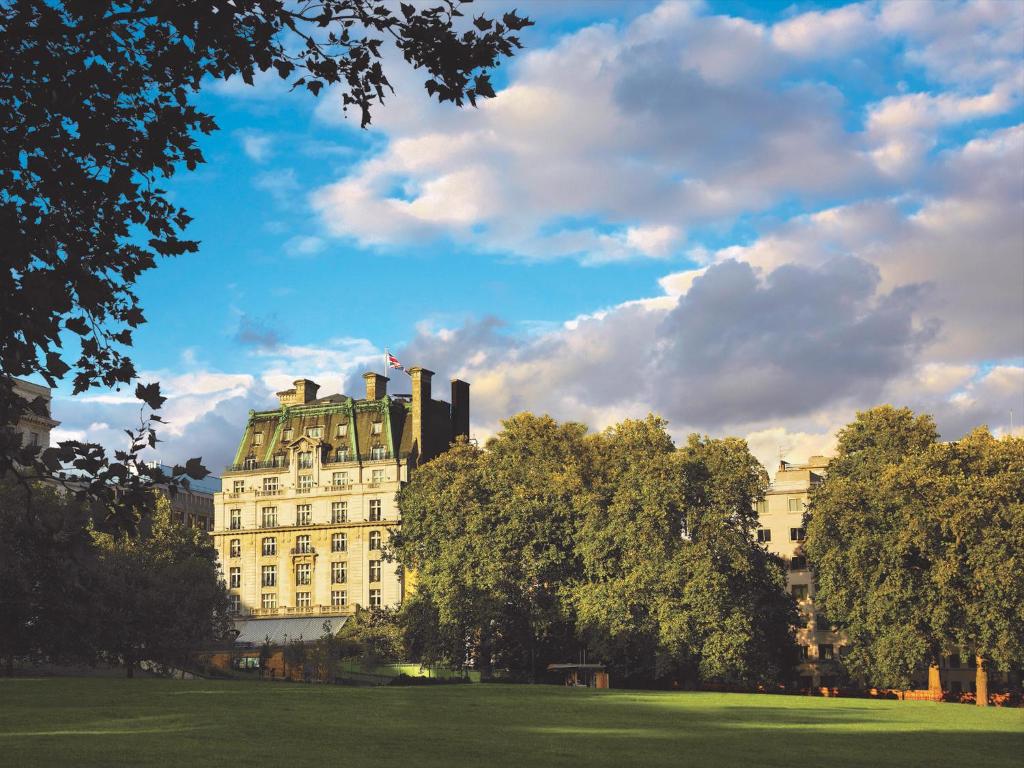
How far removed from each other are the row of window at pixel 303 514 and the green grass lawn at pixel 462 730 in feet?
205

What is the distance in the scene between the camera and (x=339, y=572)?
12669 centimetres

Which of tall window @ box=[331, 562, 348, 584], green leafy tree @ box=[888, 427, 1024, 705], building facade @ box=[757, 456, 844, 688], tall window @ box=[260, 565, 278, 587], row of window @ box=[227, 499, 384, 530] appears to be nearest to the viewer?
green leafy tree @ box=[888, 427, 1024, 705]

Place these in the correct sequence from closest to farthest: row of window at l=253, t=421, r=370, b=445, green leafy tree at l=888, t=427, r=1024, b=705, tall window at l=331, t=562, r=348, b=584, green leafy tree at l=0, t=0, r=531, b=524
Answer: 1. green leafy tree at l=0, t=0, r=531, b=524
2. green leafy tree at l=888, t=427, r=1024, b=705
3. tall window at l=331, t=562, r=348, b=584
4. row of window at l=253, t=421, r=370, b=445

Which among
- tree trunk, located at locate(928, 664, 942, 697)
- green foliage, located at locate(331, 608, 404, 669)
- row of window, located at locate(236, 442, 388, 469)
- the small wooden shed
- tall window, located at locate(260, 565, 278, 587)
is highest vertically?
row of window, located at locate(236, 442, 388, 469)

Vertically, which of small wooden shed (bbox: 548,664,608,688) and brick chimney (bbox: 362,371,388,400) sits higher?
brick chimney (bbox: 362,371,388,400)

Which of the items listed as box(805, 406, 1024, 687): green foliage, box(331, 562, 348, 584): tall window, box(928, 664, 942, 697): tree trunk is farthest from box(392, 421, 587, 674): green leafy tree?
A: box(331, 562, 348, 584): tall window

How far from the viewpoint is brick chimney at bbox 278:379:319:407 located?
458ft

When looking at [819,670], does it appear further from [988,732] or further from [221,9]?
[221,9]

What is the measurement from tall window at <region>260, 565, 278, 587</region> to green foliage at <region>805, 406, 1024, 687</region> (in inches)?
2441

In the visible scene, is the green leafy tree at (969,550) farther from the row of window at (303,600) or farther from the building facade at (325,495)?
the row of window at (303,600)

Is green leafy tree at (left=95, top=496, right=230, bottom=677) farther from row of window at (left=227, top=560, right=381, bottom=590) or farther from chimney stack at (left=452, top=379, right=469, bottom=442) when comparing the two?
chimney stack at (left=452, top=379, right=469, bottom=442)

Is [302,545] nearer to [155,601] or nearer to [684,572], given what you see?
[155,601]

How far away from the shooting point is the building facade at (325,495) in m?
126

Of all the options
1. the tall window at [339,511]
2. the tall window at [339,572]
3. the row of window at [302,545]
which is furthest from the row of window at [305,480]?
the tall window at [339,572]
